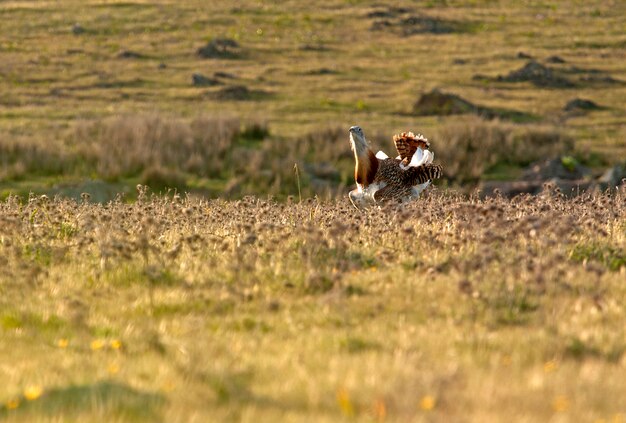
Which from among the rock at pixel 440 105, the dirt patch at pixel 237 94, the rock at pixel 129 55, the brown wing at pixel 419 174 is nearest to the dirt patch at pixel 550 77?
the rock at pixel 440 105

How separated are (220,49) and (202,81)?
8166mm

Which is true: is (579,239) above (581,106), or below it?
above

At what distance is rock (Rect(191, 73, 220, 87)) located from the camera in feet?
117

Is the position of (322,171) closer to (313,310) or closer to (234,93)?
(234,93)

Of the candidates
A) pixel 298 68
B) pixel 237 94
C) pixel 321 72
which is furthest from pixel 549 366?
pixel 298 68

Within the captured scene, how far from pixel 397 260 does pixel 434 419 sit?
11.3 feet

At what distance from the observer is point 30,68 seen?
38.5 metres

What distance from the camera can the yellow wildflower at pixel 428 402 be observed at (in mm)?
4020

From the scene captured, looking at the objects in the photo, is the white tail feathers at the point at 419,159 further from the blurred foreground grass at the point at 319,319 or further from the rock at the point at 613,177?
the rock at the point at 613,177

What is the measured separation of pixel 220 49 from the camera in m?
43.7

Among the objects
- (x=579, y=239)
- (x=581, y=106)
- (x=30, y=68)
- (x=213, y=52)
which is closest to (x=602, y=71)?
(x=581, y=106)

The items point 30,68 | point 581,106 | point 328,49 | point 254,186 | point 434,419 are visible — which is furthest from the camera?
point 328,49

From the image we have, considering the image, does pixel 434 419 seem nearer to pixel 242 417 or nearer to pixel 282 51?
pixel 242 417

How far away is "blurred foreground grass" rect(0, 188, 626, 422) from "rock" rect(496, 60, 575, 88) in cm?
2883
